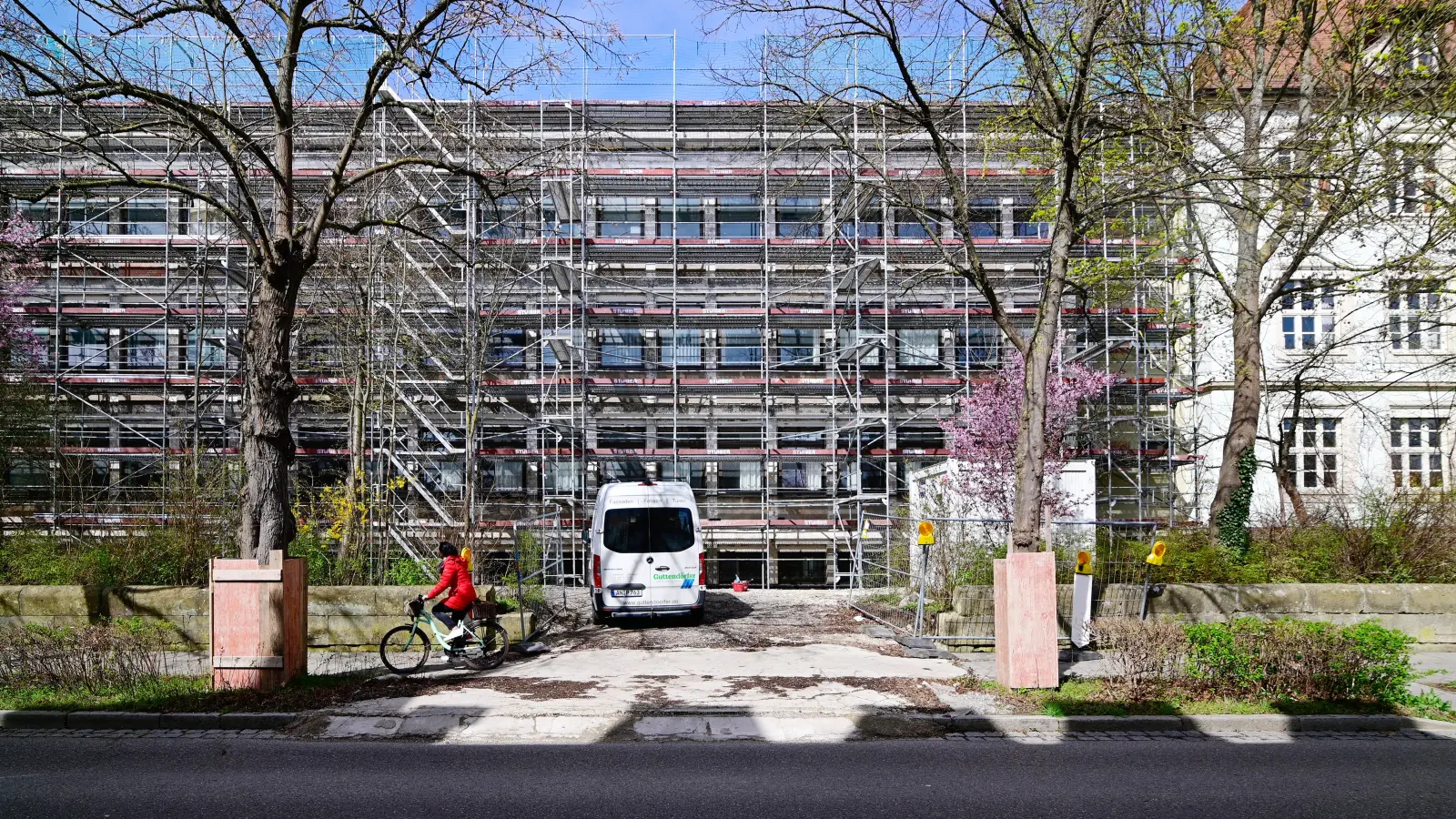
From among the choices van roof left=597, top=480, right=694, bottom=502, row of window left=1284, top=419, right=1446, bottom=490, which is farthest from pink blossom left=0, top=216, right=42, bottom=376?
row of window left=1284, top=419, right=1446, bottom=490

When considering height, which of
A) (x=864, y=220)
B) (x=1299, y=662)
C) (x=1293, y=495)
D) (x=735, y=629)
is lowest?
(x=735, y=629)

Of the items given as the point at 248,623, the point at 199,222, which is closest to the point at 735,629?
the point at 248,623

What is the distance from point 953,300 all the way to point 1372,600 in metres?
14.8

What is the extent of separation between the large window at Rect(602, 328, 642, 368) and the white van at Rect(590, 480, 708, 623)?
11.7 m

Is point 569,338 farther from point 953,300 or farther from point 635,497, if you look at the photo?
point 953,300

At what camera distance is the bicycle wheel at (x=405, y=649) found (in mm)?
11547

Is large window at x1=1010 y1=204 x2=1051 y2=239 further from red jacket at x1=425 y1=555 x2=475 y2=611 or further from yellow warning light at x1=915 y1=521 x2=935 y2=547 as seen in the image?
red jacket at x1=425 y1=555 x2=475 y2=611

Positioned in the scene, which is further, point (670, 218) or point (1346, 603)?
point (670, 218)

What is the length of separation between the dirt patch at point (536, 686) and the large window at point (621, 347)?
17212mm

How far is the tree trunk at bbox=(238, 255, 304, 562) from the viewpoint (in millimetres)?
10672

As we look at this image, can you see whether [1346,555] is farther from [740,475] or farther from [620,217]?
[620,217]

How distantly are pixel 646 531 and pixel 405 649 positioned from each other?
5.29 meters

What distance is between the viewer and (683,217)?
97.1ft

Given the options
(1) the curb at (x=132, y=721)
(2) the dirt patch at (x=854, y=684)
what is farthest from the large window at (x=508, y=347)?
(1) the curb at (x=132, y=721)
